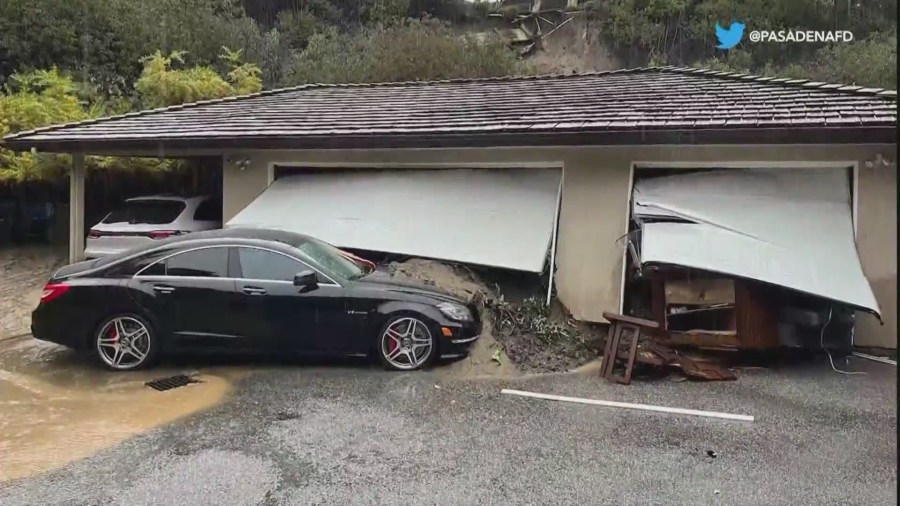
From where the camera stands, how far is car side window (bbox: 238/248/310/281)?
22.7 ft

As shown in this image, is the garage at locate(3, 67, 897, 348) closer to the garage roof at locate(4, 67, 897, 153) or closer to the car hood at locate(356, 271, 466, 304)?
the garage roof at locate(4, 67, 897, 153)

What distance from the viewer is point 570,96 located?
10492 mm

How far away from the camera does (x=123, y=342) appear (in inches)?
272

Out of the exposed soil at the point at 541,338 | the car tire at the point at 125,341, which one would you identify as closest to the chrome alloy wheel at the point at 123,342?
the car tire at the point at 125,341

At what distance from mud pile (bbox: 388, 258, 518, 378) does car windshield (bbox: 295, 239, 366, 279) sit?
0.52 metres

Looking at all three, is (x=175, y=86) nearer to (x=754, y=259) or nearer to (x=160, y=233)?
(x=160, y=233)

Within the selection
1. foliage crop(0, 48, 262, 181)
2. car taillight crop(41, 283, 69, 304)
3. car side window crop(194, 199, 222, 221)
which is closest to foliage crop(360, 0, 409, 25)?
foliage crop(0, 48, 262, 181)

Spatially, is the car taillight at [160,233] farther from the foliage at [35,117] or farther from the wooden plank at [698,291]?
the wooden plank at [698,291]

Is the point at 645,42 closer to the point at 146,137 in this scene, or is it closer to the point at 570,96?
the point at 570,96

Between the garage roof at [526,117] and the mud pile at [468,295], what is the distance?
1700mm

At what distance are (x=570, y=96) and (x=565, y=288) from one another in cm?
359

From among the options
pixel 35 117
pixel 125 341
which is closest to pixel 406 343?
pixel 125 341

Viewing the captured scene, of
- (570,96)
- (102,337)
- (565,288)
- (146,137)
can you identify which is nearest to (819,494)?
(565,288)

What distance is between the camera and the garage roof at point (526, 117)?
7.45m
